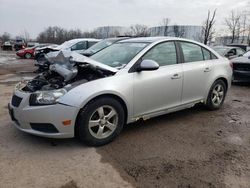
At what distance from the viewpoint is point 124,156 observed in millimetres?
3354

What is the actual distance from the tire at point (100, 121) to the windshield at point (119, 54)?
703mm

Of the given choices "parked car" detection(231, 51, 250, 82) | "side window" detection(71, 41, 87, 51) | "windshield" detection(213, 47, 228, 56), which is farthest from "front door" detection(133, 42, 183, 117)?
"side window" detection(71, 41, 87, 51)

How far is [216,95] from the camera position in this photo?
541cm

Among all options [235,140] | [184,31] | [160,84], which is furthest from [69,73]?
[184,31]

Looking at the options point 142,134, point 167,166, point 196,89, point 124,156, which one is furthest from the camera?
point 196,89

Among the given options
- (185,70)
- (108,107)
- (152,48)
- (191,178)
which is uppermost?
(152,48)

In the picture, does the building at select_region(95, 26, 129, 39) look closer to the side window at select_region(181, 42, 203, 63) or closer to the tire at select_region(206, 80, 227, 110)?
the tire at select_region(206, 80, 227, 110)

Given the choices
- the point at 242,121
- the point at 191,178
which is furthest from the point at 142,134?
the point at 242,121

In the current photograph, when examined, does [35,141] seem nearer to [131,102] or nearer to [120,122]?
[120,122]

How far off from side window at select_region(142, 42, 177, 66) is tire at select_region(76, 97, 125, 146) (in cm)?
104

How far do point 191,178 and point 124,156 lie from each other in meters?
0.90

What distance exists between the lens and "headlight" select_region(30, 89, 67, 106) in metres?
3.32

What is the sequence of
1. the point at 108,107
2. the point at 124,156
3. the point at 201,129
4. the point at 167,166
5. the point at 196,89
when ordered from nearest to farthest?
the point at 167,166 → the point at 124,156 → the point at 108,107 → the point at 201,129 → the point at 196,89

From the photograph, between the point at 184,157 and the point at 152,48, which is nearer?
the point at 184,157
